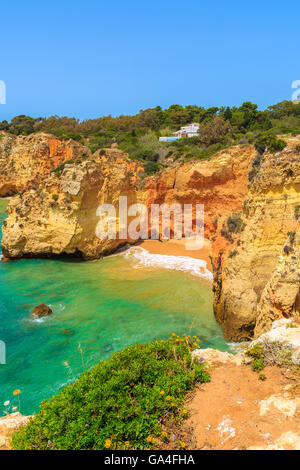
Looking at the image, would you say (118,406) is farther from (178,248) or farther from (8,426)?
(178,248)

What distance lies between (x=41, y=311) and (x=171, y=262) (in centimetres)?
922

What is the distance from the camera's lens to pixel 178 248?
71.4ft

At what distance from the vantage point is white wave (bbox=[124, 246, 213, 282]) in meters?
18.0

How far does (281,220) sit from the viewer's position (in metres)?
10.1

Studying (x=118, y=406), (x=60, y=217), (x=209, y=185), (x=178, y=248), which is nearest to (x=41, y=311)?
(x=60, y=217)

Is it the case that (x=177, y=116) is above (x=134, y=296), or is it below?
above

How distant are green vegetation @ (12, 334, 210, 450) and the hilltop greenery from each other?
12.0 m

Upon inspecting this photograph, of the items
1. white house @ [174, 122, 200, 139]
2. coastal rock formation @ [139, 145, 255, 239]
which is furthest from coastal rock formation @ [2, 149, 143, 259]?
white house @ [174, 122, 200, 139]

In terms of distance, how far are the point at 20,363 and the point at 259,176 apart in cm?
1076

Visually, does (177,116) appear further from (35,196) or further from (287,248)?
(287,248)

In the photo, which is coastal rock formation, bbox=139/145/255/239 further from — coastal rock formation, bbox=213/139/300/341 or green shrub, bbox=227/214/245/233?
coastal rock formation, bbox=213/139/300/341

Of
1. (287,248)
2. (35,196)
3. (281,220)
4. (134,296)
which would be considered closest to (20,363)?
(134,296)
